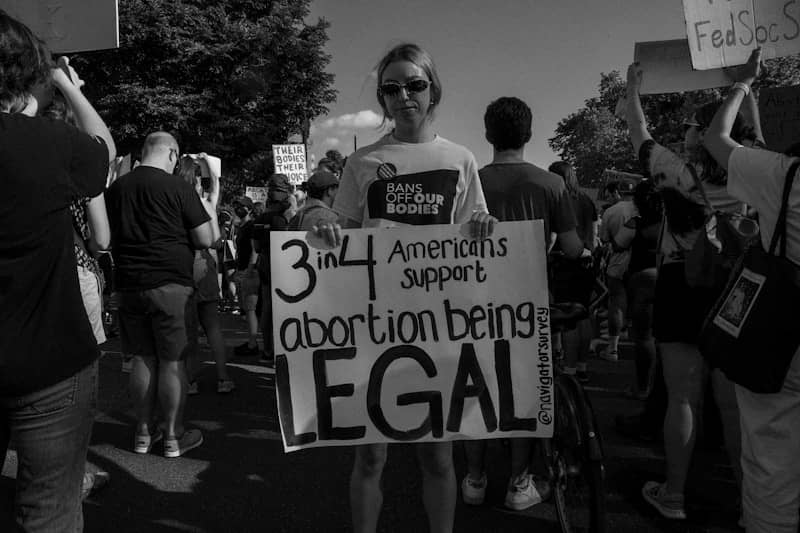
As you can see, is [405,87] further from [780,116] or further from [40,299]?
[780,116]

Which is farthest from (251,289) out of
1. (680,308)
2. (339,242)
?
(680,308)

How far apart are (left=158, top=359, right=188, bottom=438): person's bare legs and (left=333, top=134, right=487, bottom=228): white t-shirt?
2.00 m

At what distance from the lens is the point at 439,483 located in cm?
206

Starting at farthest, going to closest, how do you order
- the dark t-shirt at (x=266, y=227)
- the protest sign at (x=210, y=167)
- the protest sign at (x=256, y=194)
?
the protest sign at (x=256, y=194) → the dark t-shirt at (x=266, y=227) → the protest sign at (x=210, y=167)

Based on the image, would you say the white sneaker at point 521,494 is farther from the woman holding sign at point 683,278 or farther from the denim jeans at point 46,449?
the denim jeans at point 46,449

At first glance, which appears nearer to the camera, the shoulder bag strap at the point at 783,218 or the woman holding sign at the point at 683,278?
the shoulder bag strap at the point at 783,218

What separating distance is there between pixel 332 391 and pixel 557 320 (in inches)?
36.1

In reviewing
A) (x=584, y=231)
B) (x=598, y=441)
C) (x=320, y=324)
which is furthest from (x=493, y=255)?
(x=584, y=231)

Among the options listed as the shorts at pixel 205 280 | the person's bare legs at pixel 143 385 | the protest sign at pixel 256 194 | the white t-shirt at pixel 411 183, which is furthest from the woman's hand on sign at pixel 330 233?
the protest sign at pixel 256 194

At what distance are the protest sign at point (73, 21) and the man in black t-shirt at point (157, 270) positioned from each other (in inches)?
44.7

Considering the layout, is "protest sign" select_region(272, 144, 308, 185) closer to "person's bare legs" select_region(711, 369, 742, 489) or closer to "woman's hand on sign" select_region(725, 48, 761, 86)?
"person's bare legs" select_region(711, 369, 742, 489)

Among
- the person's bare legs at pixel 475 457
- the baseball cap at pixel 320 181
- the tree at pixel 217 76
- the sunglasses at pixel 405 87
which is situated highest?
the tree at pixel 217 76

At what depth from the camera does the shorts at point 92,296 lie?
2.80 metres

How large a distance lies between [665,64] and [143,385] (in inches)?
131
